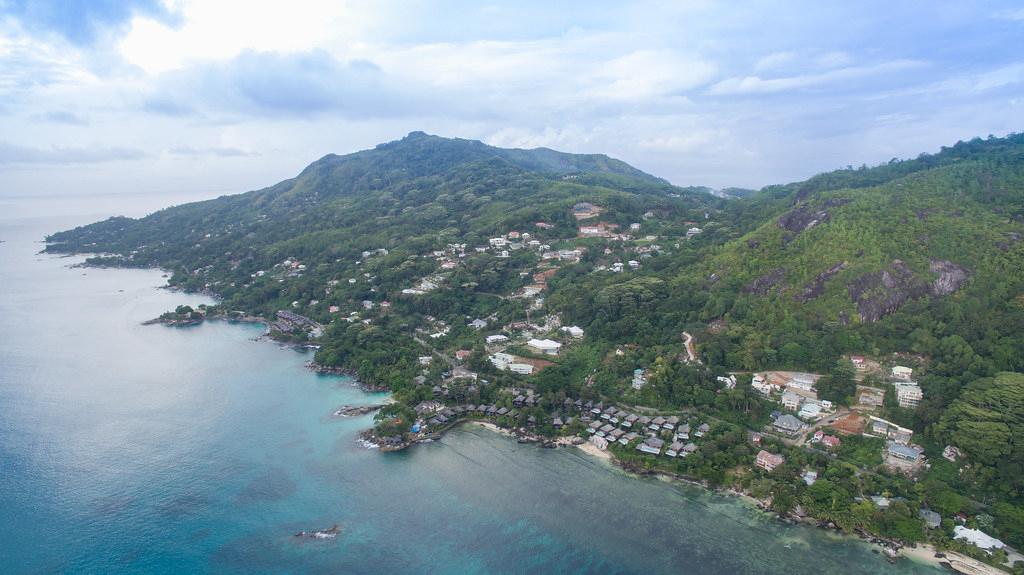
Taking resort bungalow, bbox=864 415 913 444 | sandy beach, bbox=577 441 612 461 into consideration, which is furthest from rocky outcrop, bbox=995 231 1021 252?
→ sandy beach, bbox=577 441 612 461

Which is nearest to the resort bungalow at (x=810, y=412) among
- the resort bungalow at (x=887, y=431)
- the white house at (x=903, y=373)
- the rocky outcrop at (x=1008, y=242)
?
the resort bungalow at (x=887, y=431)

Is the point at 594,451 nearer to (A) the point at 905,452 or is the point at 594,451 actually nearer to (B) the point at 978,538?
(A) the point at 905,452

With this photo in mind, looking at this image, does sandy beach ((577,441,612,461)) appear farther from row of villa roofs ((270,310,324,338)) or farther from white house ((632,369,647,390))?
row of villa roofs ((270,310,324,338))

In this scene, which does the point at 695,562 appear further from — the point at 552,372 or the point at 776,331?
the point at 776,331

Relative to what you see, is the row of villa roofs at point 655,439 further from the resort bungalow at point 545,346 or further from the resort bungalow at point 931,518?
the resort bungalow at point 545,346

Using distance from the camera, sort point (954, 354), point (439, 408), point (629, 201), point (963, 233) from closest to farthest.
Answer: point (954, 354)
point (439, 408)
point (963, 233)
point (629, 201)

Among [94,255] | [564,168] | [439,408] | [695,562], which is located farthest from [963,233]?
[94,255]

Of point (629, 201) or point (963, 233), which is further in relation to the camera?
point (629, 201)
